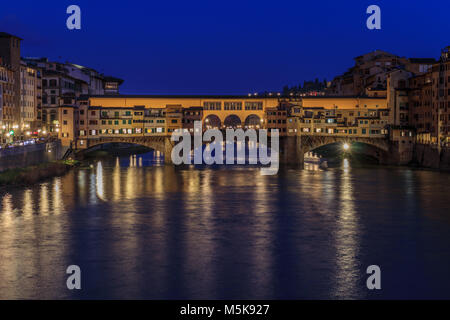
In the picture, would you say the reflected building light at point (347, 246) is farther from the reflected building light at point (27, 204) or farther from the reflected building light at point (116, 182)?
the reflected building light at point (27, 204)

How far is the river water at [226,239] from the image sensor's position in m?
21.2

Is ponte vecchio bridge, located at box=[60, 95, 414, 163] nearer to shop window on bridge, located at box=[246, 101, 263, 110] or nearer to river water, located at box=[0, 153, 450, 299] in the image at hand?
shop window on bridge, located at box=[246, 101, 263, 110]

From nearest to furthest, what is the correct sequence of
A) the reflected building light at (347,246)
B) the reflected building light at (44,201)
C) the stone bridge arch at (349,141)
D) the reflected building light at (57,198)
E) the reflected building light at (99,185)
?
the reflected building light at (347,246) → the reflected building light at (44,201) → the reflected building light at (57,198) → the reflected building light at (99,185) → the stone bridge arch at (349,141)

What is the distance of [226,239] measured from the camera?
28.7m

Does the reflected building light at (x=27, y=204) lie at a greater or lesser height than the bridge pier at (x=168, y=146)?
lesser

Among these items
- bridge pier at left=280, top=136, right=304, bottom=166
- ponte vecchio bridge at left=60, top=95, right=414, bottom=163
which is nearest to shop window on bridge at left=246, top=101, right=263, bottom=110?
ponte vecchio bridge at left=60, top=95, right=414, bottom=163

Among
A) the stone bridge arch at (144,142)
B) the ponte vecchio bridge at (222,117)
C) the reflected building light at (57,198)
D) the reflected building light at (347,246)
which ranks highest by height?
the ponte vecchio bridge at (222,117)

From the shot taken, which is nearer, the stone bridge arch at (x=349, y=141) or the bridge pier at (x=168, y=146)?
the stone bridge arch at (x=349, y=141)

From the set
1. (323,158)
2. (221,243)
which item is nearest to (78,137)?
(323,158)

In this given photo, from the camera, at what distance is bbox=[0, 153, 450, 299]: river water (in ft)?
69.5

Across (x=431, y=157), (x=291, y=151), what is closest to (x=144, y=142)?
(x=291, y=151)

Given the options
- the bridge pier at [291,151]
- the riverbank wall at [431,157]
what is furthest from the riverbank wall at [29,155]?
Answer: the riverbank wall at [431,157]

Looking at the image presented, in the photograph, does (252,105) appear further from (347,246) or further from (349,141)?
(347,246)
